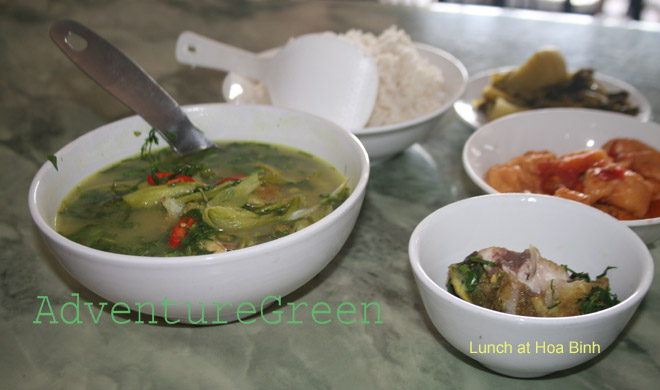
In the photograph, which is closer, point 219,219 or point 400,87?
point 219,219

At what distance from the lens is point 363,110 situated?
70.2 inches

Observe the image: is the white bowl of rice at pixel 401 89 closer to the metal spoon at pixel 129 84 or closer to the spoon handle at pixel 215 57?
the spoon handle at pixel 215 57

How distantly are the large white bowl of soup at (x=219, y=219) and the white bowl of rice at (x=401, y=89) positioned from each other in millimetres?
319

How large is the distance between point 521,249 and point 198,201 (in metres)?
0.74

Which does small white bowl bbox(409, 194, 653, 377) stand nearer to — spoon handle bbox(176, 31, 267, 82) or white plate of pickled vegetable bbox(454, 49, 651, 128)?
white plate of pickled vegetable bbox(454, 49, 651, 128)

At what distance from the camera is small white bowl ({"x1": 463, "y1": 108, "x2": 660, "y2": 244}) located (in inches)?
68.2

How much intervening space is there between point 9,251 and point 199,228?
26.5 inches

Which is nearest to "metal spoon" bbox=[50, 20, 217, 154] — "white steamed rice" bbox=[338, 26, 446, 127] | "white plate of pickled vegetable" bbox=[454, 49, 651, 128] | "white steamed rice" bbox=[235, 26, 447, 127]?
"white steamed rice" bbox=[235, 26, 447, 127]

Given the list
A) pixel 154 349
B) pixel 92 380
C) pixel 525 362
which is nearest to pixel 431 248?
pixel 525 362

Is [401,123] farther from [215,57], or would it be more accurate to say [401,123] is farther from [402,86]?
[215,57]

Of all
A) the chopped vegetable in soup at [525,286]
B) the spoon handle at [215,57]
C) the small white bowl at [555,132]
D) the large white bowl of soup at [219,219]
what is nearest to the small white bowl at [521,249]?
the chopped vegetable in soup at [525,286]

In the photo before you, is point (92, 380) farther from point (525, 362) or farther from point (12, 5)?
point (12, 5)

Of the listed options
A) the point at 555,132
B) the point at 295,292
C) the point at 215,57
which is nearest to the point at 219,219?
the point at 295,292

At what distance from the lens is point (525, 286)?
1.14 metres
